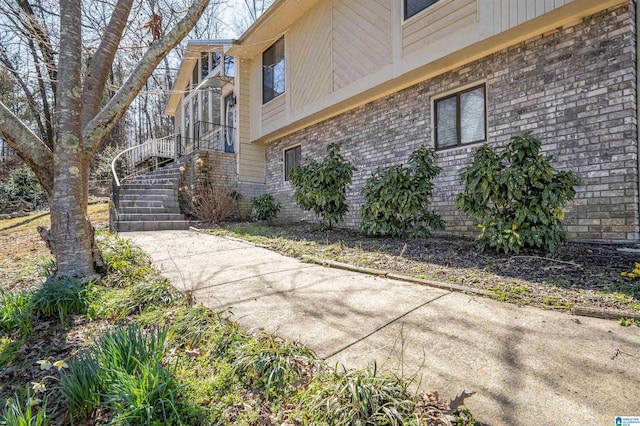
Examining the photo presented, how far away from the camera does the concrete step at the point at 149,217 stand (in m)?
8.02

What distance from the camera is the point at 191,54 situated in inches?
520

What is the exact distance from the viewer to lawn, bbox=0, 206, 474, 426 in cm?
141

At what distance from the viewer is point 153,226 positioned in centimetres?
816

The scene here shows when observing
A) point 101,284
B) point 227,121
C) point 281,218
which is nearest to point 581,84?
point 101,284

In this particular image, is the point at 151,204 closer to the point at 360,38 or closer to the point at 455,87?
the point at 360,38

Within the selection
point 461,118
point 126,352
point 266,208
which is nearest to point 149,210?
point 266,208

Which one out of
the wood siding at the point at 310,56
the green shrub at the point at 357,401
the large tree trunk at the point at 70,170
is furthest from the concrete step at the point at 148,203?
the green shrub at the point at 357,401

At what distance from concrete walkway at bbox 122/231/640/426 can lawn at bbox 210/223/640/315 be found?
1.28 feet

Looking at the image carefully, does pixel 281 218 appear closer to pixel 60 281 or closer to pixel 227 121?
pixel 227 121

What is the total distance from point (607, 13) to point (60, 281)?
298 inches

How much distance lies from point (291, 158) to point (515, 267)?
8158 millimetres

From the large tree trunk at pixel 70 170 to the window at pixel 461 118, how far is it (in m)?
5.96

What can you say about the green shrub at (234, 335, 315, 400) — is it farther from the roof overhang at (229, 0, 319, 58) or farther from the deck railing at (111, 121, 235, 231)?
the deck railing at (111, 121, 235, 231)

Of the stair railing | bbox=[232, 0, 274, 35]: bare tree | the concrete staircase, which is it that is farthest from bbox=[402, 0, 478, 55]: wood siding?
bbox=[232, 0, 274, 35]: bare tree
